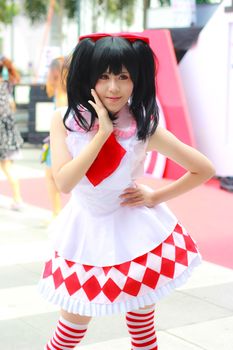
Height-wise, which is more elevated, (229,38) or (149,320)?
(229,38)

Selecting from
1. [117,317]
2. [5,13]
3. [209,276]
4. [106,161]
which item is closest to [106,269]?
[106,161]

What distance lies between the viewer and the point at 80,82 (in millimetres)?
2588

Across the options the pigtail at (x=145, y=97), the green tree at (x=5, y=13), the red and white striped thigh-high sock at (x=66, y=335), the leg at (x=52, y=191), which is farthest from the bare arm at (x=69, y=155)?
the green tree at (x=5, y=13)

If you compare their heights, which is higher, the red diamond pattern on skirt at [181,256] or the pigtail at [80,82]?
the pigtail at [80,82]

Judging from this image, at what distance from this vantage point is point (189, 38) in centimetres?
1041

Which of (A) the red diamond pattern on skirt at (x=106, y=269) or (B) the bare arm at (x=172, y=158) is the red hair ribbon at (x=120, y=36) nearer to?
(B) the bare arm at (x=172, y=158)

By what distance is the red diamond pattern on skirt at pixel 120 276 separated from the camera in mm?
2600

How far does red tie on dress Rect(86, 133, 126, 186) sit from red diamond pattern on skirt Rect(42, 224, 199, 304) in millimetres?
337

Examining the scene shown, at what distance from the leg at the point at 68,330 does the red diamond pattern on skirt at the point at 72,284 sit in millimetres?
110

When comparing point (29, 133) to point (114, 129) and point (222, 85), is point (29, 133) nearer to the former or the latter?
point (222, 85)

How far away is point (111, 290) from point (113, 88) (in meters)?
0.75

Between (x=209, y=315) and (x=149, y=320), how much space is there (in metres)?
1.45

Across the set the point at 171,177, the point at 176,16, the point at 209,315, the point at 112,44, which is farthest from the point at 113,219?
the point at 176,16

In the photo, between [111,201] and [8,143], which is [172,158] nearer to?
[111,201]
